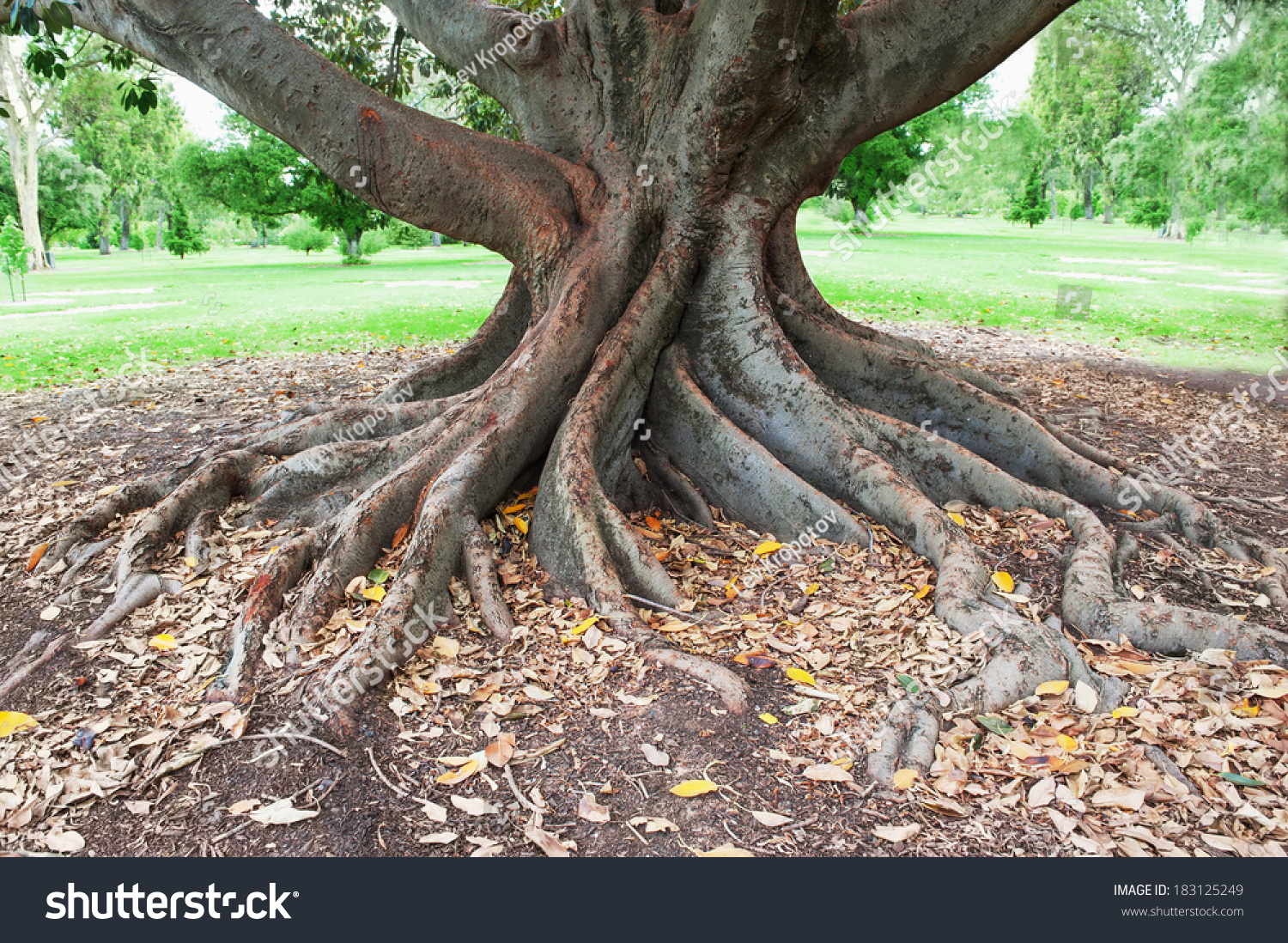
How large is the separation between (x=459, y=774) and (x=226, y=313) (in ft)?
54.7

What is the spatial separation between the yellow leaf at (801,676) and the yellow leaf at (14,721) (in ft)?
10.1

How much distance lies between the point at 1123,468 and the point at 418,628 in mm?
4626

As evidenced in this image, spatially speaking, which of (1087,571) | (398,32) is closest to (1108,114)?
(398,32)

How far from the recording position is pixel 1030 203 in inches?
1652

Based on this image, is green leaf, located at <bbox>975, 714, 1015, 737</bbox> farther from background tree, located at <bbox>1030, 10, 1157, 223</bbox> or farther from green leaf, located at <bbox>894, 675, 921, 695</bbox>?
background tree, located at <bbox>1030, 10, 1157, 223</bbox>

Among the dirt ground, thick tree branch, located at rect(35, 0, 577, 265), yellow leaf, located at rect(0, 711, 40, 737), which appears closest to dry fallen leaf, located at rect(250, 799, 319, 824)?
the dirt ground

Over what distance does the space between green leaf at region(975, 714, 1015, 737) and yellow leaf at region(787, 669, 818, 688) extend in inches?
25.3

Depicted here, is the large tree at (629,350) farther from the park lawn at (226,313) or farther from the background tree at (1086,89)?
the background tree at (1086,89)

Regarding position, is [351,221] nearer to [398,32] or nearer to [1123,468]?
[398,32]

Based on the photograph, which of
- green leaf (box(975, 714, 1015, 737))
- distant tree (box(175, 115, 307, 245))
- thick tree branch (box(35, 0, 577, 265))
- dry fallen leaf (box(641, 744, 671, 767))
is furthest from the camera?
distant tree (box(175, 115, 307, 245))

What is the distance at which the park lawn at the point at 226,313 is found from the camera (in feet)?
38.6

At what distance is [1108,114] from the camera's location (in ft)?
98.3

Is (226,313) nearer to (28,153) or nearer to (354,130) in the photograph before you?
(354,130)

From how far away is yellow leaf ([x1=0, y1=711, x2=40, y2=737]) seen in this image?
3326 millimetres
